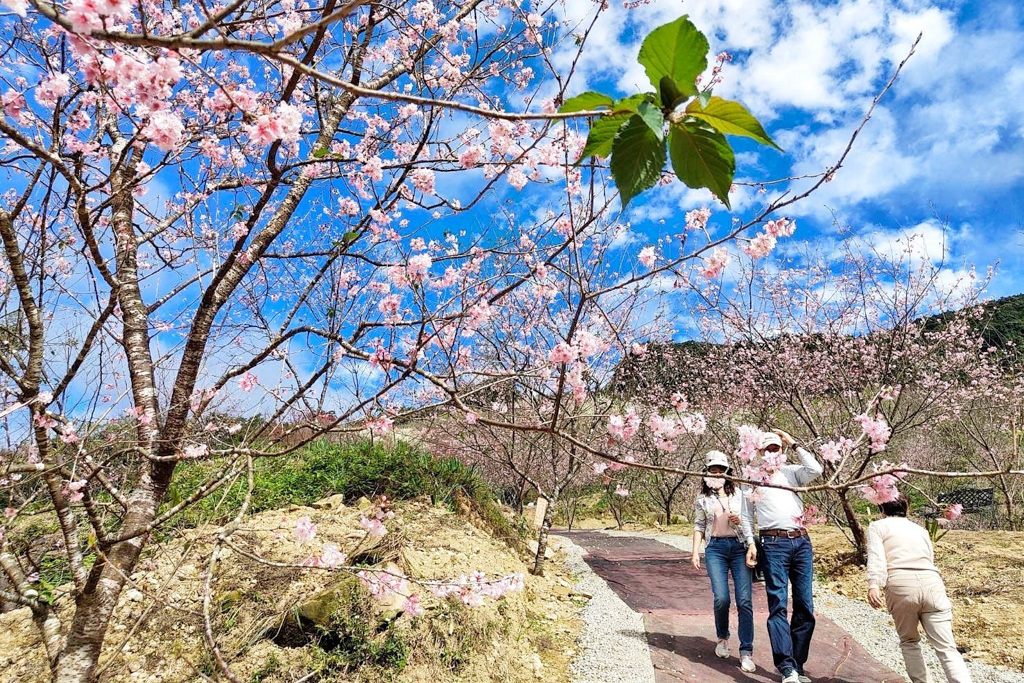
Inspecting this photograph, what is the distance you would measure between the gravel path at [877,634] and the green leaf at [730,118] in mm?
5392

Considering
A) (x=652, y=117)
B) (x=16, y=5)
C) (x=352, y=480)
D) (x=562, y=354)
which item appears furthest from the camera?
(x=352, y=480)

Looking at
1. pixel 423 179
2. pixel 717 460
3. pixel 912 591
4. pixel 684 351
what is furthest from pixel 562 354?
pixel 684 351

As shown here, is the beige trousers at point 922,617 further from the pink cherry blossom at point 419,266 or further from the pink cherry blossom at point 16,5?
the pink cherry blossom at point 16,5

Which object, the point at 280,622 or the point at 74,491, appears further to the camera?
the point at 280,622

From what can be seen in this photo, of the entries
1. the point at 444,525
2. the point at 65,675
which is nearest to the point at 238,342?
the point at 65,675

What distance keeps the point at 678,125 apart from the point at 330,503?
5.93m

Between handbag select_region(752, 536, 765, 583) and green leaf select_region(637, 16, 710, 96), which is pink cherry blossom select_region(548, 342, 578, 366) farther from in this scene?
handbag select_region(752, 536, 765, 583)

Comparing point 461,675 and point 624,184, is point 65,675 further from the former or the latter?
point 624,184

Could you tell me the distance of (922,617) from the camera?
3.49m

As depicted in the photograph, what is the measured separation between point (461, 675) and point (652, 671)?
4.68 feet

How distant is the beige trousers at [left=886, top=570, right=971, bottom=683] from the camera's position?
3389mm

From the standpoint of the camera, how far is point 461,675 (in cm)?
381

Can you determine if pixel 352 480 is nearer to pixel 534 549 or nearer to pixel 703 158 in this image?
pixel 534 549

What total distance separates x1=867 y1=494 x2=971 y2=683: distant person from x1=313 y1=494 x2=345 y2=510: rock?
15.5 ft
